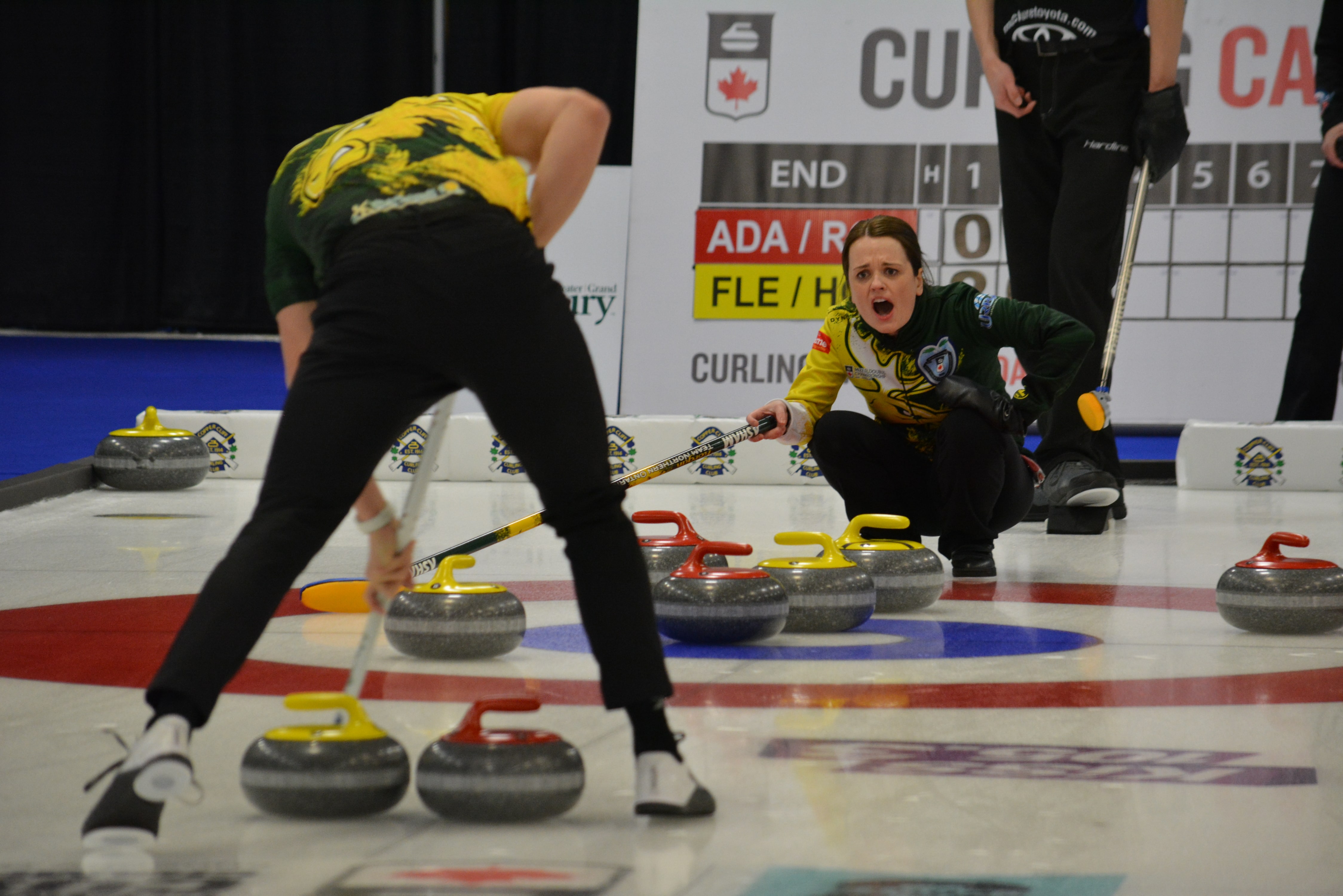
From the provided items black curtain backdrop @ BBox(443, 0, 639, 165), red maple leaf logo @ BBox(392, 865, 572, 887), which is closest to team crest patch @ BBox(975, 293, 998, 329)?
red maple leaf logo @ BBox(392, 865, 572, 887)

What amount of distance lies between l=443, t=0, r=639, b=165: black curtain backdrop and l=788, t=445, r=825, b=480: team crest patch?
457 centimetres

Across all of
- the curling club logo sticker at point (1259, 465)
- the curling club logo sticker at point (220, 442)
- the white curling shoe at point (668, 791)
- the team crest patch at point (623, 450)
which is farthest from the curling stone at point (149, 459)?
the white curling shoe at point (668, 791)

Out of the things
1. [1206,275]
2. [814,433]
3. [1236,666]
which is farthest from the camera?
[1206,275]

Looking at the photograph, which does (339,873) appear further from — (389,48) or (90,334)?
(90,334)

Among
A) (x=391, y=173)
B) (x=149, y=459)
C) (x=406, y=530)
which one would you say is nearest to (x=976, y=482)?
(x=406, y=530)

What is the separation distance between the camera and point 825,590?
2.65 metres

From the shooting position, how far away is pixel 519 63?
9.44 metres

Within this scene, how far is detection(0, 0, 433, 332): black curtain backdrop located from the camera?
33.0 feet

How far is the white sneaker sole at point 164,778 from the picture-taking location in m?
1.40

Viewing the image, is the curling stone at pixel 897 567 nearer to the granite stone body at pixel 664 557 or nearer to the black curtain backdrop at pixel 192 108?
the granite stone body at pixel 664 557

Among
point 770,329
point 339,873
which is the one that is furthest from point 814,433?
point 770,329

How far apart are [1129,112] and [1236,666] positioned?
212cm

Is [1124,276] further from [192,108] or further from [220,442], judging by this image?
[192,108]

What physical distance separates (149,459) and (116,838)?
11.4ft
